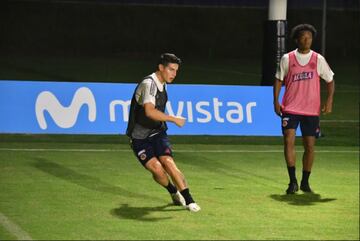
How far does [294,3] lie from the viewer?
54.0 metres

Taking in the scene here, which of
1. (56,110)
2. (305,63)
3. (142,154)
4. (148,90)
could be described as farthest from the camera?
(56,110)

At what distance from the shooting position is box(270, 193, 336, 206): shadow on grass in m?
11.2

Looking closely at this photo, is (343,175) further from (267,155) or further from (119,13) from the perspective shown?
(119,13)

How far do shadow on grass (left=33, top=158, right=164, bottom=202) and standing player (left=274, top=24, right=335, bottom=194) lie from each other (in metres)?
1.79

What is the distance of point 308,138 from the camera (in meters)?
11.8

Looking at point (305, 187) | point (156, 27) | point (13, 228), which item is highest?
point (13, 228)

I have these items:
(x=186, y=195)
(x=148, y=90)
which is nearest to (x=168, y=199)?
(x=186, y=195)

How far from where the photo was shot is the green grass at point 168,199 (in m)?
9.34

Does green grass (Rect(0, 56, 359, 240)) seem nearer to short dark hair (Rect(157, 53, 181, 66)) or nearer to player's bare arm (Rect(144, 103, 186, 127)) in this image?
player's bare arm (Rect(144, 103, 186, 127))

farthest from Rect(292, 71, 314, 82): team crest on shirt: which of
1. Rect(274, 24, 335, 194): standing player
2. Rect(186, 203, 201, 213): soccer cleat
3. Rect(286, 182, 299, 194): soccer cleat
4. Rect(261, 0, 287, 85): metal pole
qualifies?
Rect(261, 0, 287, 85): metal pole

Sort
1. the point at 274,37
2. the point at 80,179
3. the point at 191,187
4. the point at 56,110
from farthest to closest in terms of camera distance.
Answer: the point at 274,37, the point at 56,110, the point at 80,179, the point at 191,187

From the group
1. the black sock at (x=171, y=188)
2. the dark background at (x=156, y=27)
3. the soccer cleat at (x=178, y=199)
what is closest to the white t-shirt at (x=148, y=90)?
the black sock at (x=171, y=188)

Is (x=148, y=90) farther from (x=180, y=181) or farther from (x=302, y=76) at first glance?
(x=302, y=76)

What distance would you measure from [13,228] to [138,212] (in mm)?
1559
